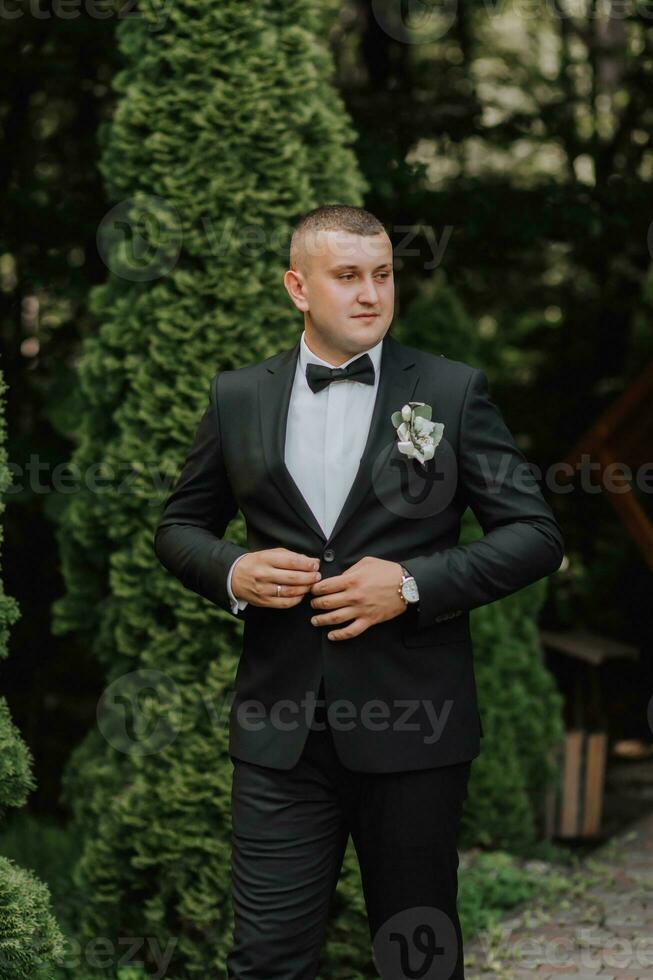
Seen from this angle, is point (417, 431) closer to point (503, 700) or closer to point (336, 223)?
point (336, 223)

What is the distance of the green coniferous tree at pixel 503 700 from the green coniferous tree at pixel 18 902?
2.94 metres

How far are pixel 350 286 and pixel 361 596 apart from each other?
0.69 meters

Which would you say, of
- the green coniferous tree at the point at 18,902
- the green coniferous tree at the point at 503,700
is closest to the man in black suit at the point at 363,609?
the green coniferous tree at the point at 18,902

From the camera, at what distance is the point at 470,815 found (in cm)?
625

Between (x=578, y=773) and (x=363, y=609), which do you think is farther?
(x=578, y=773)

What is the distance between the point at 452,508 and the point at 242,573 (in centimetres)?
51

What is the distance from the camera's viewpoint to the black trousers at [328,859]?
A: 112 inches

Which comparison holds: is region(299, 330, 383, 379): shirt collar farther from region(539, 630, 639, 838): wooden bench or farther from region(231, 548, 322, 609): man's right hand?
region(539, 630, 639, 838): wooden bench

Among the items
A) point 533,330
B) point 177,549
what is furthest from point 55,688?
point 177,549

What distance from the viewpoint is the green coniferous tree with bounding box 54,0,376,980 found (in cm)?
464

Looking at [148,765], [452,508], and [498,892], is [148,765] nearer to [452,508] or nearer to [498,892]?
[498,892]

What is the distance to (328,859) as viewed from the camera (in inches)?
115

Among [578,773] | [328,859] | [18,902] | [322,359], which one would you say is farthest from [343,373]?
[578,773]

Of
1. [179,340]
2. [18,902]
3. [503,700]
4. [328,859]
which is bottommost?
[503,700]
